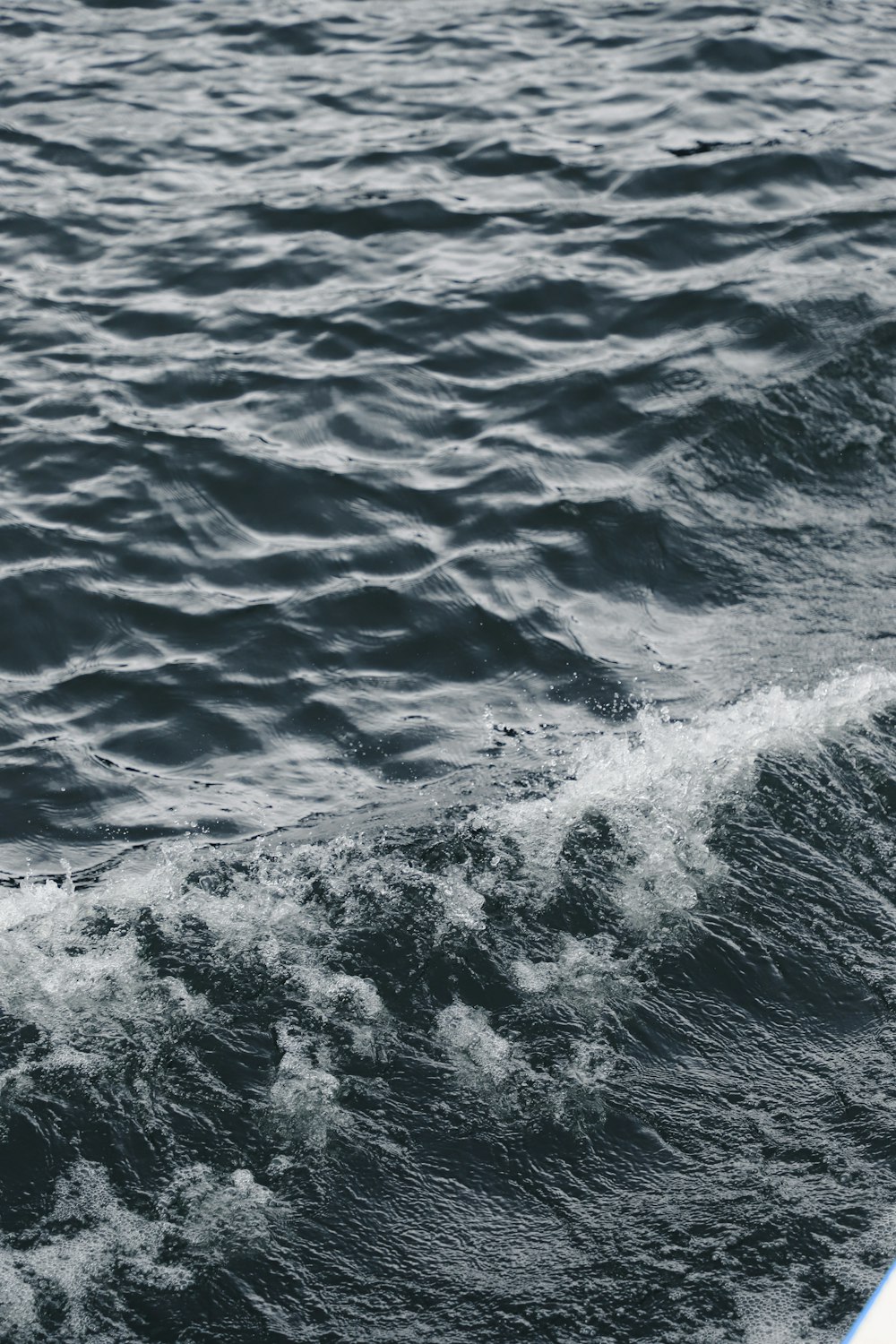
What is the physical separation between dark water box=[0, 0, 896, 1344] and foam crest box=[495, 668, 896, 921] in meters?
0.03

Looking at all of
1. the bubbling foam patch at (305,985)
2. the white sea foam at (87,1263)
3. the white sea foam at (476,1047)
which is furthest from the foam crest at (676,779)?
the white sea foam at (87,1263)

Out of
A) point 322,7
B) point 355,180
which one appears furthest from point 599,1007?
point 322,7

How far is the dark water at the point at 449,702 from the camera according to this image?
396 cm

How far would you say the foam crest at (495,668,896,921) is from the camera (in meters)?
5.05

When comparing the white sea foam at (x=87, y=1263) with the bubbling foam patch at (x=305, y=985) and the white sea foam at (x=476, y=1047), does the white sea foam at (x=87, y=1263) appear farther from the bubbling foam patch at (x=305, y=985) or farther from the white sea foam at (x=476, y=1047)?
the white sea foam at (x=476, y=1047)

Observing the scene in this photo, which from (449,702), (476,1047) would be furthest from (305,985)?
(449,702)

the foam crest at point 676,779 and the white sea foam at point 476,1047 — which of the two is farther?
the foam crest at point 676,779

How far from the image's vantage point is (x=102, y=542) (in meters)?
7.19

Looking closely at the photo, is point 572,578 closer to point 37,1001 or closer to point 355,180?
point 37,1001

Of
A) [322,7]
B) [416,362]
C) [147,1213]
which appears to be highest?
[322,7]

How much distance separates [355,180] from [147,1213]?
8.25 metres

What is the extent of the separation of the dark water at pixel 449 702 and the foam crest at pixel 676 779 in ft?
0.09

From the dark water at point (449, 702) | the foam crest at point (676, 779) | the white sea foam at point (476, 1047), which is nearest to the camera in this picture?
the dark water at point (449, 702)

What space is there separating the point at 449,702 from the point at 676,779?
119 cm
